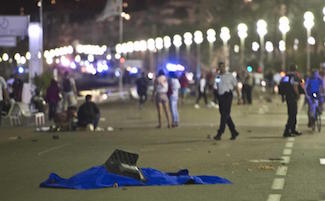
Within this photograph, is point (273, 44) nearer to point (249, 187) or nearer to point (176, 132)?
point (176, 132)

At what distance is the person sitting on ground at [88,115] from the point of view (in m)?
25.0

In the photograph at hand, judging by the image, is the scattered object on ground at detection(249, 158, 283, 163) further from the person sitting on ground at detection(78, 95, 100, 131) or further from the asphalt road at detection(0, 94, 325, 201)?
Result: the person sitting on ground at detection(78, 95, 100, 131)

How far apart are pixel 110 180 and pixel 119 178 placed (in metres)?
0.15

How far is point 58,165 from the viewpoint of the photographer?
1600 cm

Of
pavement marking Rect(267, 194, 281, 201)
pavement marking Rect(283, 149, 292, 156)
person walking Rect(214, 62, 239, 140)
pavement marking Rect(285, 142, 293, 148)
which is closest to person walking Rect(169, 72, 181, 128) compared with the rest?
person walking Rect(214, 62, 239, 140)

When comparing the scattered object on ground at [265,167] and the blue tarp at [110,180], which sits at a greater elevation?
the blue tarp at [110,180]

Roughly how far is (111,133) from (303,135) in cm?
559

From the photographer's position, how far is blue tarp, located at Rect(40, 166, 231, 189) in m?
12.7

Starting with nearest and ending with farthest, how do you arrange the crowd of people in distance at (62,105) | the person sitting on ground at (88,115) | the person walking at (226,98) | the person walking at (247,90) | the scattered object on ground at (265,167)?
1. the scattered object on ground at (265,167)
2. the person walking at (226,98)
3. the person sitting on ground at (88,115)
4. the crowd of people in distance at (62,105)
5. the person walking at (247,90)

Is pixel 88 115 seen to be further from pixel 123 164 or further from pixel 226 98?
pixel 123 164

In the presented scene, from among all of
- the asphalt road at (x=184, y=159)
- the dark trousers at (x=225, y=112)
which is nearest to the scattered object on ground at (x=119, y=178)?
the asphalt road at (x=184, y=159)

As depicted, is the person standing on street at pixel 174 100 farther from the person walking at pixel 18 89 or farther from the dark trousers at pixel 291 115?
the person walking at pixel 18 89

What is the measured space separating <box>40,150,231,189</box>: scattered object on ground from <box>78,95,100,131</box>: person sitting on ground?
1183cm

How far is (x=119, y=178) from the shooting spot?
508 inches
